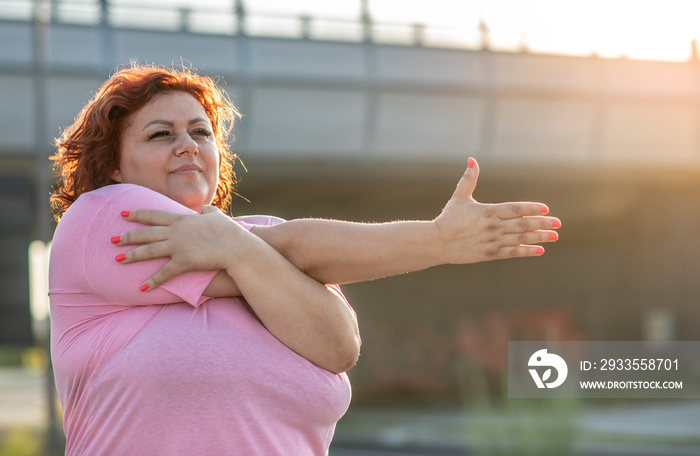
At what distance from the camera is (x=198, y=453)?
1946mm

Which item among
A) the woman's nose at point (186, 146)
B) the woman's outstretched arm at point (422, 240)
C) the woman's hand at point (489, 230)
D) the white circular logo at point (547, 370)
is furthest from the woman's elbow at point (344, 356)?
the white circular logo at point (547, 370)

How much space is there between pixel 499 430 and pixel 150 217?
6333mm

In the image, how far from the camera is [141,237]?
6.63ft

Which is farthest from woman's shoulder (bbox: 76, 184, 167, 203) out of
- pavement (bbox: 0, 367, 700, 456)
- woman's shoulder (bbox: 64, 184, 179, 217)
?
Result: pavement (bbox: 0, 367, 700, 456)

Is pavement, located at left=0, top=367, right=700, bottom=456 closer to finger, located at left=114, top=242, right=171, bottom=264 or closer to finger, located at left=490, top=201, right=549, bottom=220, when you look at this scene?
finger, located at left=490, top=201, right=549, bottom=220

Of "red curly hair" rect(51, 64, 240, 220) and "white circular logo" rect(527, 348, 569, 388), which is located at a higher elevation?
"red curly hair" rect(51, 64, 240, 220)

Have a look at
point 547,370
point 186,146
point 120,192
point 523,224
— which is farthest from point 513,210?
point 547,370

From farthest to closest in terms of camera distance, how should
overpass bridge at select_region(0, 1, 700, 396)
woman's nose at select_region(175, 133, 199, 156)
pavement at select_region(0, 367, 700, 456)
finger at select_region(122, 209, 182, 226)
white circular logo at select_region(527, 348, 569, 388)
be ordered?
overpass bridge at select_region(0, 1, 700, 396) < white circular logo at select_region(527, 348, 569, 388) < pavement at select_region(0, 367, 700, 456) < woman's nose at select_region(175, 133, 199, 156) < finger at select_region(122, 209, 182, 226)

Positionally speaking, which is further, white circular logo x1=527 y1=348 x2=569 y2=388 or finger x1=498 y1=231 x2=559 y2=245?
white circular logo x1=527 y1=348 x2=569 y2=388

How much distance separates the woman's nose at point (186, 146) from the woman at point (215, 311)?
17cm

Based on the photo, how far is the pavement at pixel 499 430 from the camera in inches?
306

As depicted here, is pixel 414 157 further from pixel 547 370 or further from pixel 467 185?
pixel 467 185

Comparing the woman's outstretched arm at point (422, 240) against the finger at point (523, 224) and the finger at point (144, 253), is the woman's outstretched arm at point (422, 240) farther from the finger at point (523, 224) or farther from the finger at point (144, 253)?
the finger at point (144, 253)

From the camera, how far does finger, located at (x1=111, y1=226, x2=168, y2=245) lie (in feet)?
6.63
